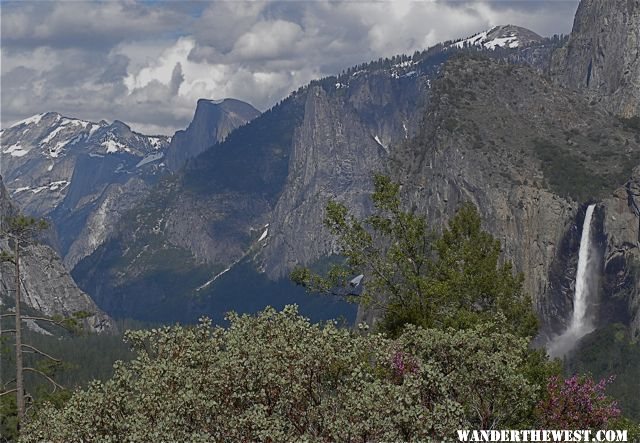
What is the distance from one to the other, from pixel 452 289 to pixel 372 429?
82.1 ft

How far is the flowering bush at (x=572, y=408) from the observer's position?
31.8m

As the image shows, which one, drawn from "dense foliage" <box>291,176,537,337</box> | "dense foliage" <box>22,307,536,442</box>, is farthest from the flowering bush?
"dense foliage" <box>291,176,537,337</box>

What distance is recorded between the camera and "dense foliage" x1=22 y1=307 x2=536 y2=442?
77.4ft

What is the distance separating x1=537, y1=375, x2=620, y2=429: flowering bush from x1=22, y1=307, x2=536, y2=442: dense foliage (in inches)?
170

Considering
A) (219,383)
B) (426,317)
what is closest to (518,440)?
(219,383)

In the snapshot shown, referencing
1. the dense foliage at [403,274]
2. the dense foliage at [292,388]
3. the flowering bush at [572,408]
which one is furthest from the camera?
the dense foliage at [403,274]

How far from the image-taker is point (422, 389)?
25.4 meters

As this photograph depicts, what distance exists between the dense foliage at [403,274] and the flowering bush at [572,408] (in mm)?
8555

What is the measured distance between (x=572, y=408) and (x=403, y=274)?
14468 mm

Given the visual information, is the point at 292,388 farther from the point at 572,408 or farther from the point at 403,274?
the point at 403,274

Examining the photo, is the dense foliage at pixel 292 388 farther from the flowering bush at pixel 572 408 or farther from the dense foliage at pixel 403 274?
the dense foliage at pixel 403 274

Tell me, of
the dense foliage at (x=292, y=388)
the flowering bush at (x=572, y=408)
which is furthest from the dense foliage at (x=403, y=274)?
the dense foliage at (x=292, y=388)

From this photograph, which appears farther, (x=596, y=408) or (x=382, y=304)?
(x=382, y=304)

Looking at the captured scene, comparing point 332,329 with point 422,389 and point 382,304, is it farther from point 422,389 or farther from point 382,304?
point 382,304
